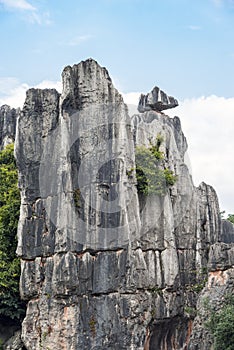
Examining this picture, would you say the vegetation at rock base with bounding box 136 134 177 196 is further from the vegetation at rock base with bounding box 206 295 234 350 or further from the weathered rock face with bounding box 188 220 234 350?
the vegetation at rock base with bounding box 206 295 234 350

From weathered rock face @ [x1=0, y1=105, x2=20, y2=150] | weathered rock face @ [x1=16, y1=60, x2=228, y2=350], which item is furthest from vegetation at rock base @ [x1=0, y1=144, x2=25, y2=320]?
weathered rock face @ [x1=0, y1=105, x2=20, y2=150]

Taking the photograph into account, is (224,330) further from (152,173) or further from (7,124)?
(7,124)

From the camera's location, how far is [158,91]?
2791cm

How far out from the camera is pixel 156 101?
91.6 feet

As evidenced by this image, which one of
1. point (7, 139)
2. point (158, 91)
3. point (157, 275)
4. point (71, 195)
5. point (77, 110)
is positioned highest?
point (158, 91)

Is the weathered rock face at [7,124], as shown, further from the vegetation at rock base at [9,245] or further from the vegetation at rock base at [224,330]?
the vegetation at rock base at [224,330]

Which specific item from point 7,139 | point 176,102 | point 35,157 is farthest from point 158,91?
point 35,157

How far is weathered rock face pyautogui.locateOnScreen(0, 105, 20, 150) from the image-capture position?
2834 centimetres

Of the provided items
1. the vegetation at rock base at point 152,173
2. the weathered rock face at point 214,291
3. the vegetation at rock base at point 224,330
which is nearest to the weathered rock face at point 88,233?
the vegetation at rock base at point 152,173

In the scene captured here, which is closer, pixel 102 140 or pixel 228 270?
pixel 228 270

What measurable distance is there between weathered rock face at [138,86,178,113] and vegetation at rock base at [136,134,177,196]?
458 centimetres

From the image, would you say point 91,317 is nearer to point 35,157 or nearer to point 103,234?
point 103,234

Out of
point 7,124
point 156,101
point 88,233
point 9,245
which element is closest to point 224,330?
point 88,233

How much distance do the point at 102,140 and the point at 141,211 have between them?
3672 millimetres
